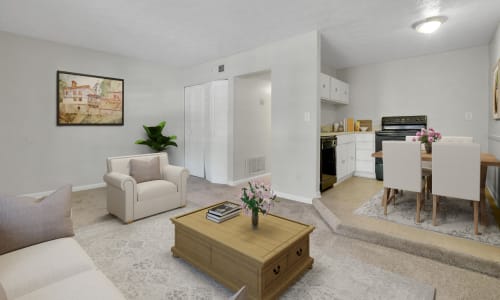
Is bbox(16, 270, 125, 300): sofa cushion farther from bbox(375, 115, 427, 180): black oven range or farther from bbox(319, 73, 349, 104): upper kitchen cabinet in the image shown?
bbox(375, 115, 427, 180): black oven range

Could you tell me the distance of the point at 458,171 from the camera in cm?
243

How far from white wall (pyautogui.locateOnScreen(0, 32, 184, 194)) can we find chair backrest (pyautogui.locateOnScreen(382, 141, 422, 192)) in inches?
183

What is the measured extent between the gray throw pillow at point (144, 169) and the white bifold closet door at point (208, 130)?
5.46ft

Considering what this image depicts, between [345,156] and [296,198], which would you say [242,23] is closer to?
[296,198]

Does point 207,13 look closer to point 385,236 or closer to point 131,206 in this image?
point 131,206

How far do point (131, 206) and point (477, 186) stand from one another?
3.67m

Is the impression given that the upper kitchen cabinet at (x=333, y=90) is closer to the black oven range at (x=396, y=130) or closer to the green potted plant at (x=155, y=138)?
the black oven range at (x=396, y=130)

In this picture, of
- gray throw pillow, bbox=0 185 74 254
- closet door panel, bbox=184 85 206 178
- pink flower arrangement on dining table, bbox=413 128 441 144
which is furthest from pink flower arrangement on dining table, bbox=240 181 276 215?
closet door panel, bbox=184 85 206 178

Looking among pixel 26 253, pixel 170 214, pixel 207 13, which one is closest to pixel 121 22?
pixel 207 13

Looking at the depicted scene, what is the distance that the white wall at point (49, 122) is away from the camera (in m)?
3.80

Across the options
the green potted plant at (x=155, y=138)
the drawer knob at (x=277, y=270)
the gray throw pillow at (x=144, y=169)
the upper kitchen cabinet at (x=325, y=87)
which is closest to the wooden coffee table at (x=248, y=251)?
the drawer knob at (x=277, y=270)

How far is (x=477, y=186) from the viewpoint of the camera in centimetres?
234

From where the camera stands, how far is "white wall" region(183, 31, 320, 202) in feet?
12.0

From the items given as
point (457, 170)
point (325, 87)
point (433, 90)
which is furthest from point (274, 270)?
point (433, 90)
